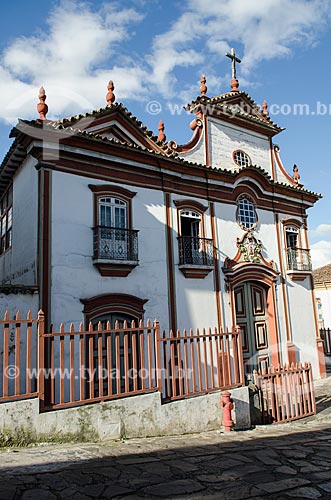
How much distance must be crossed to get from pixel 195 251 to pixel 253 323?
11.8 ft

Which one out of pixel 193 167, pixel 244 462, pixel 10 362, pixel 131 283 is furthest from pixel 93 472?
pixel 193 167

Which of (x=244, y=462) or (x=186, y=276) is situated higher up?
(x=186, y=276)

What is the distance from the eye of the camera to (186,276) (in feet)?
41.7

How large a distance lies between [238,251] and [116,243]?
4.93m

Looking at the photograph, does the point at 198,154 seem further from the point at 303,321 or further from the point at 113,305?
the point at 303,321

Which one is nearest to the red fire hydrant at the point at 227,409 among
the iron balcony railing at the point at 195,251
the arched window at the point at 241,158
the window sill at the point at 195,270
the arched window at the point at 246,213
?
the window sill at the point at 195,270

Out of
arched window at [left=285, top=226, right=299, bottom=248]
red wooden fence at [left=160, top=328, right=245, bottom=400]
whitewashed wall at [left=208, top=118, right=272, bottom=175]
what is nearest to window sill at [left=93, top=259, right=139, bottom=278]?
red wooden fence at [left=160, top=328, right=245, bottom=400]

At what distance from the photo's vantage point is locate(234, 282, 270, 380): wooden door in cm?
1426

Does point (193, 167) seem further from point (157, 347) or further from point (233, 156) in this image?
point (157, 347)

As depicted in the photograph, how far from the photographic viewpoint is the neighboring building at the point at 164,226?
34.4 ft

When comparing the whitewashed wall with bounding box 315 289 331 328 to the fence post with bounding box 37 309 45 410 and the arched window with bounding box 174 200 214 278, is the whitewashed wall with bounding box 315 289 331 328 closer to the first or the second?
the arched window with bounding box 174 200 214 278

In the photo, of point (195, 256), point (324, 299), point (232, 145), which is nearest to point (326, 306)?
point (324, 299)

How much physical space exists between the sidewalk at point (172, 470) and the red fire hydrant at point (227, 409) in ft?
2.93

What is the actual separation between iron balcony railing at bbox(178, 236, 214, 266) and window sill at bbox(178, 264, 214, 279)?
12 cm
